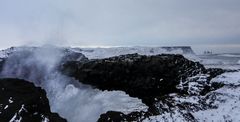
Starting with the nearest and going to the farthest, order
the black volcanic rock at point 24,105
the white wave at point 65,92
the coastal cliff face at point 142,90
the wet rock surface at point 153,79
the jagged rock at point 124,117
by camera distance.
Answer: the black volcanic rock at point 24,105 → the jagged rock at point 124,117 → the coastal cliff face at point 142,90 → the wet rock surface at point 153,79 → the white wave at point 65,92

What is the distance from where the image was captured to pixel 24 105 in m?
23.8

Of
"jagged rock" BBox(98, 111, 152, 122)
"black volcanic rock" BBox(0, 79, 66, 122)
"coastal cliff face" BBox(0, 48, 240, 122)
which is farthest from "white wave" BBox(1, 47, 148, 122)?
"black volcanic rock" BBox(0, 79, 66, 122)

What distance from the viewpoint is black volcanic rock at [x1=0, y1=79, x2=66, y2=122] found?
76.6 feet

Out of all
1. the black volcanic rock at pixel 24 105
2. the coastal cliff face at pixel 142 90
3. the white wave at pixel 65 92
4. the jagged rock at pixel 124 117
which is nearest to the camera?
the black volcanic rock at pixel 24 105

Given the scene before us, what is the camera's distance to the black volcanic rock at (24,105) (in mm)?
23339

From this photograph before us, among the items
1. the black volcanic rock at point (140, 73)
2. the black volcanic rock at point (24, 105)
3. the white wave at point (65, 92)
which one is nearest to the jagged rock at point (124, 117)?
the white wave at point (65, 92)

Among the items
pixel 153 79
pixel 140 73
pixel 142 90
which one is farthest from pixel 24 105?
pixel 153 79

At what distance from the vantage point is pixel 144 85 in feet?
95.6

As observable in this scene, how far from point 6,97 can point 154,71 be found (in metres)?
10.4

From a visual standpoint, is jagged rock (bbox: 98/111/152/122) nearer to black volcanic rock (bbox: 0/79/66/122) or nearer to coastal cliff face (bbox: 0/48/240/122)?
coastal cliff face (bbox: 0/48/240/122)

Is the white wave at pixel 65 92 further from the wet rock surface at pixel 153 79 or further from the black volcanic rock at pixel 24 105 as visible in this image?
the black volcanic rock at pixel 24 105

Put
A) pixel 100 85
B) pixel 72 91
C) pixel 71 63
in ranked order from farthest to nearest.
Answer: pixel 71 63
pixel 72 91
pixel 100 85

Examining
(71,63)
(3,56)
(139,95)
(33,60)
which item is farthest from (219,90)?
(3,56)

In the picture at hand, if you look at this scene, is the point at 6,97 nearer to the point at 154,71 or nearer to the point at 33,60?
the point at 154,71
